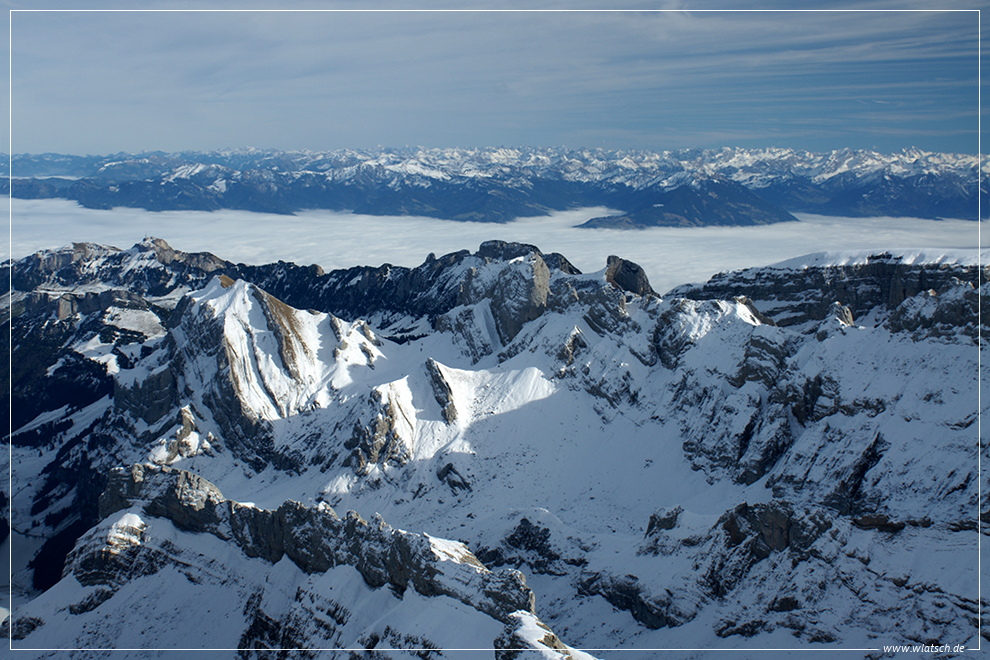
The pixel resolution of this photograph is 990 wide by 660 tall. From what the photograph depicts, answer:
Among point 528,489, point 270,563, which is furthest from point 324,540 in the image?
point 528,489

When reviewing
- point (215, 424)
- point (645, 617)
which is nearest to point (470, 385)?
point (215, 424)

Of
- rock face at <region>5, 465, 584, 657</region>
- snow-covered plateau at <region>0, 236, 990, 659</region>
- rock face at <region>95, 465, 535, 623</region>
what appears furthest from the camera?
snow-covered plateau at <region>0, 236, 990, 659</region>

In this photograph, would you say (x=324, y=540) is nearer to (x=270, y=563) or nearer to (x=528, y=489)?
(x=270, y=563)

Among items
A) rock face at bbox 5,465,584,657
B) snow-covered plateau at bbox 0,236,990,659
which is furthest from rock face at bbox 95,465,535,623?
snow-covered plateau at bbox 0,236,990,659

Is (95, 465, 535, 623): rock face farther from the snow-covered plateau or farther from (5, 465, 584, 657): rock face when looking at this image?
the snow-covered plateau

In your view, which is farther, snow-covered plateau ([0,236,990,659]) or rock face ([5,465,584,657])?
snow-covered plateau ([0,236,990,659])

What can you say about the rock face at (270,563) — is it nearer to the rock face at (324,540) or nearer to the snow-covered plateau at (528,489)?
the rock face at (324,540)

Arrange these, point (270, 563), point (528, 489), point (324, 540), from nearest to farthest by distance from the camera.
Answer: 1. point (324, 540)
2. point (270, 563)
3. point (528, 489)

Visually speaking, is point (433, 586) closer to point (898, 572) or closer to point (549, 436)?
point (898, 572)
